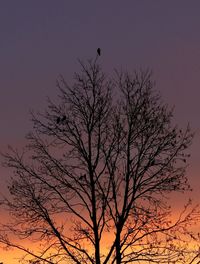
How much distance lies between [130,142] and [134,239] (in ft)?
12.7

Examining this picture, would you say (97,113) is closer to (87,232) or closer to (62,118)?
(62,118)

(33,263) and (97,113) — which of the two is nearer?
(33,263)

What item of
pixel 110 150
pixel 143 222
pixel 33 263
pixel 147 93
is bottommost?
pixel 33 263

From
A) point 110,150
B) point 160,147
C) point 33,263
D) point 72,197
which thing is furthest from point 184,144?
point 33,263

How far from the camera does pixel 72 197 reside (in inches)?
1164

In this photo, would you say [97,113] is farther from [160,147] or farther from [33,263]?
[33,263]

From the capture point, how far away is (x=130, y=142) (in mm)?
29688

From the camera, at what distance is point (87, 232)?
94.0 ft

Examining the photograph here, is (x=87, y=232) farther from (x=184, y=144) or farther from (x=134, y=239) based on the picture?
(x=184, y=144)

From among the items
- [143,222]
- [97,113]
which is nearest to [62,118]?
[97,113]

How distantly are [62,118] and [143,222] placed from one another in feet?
17.8

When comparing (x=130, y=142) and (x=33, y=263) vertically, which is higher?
(x=130, y=142)

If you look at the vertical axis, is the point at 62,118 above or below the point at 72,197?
above

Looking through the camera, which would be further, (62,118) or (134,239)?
(62,118)
